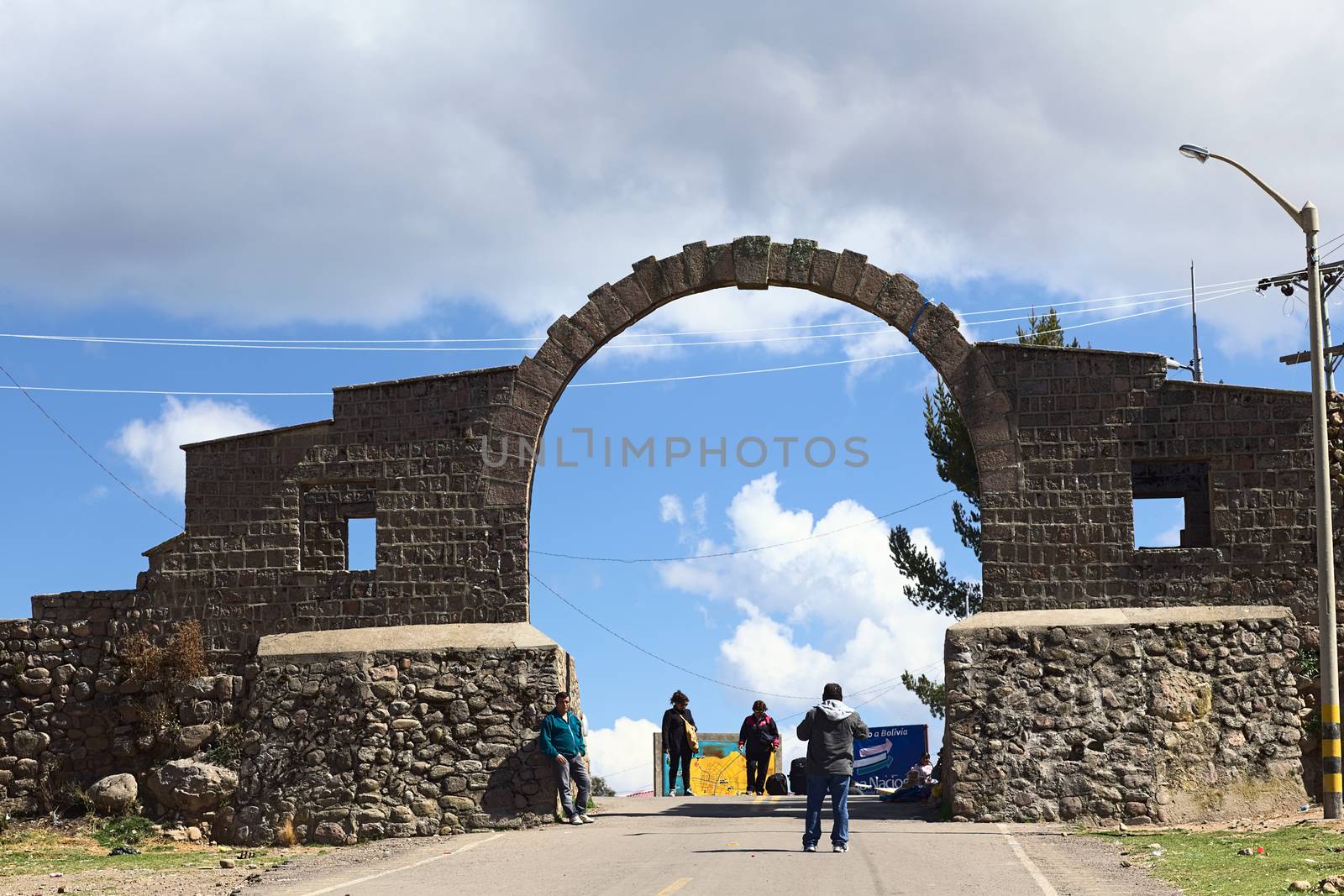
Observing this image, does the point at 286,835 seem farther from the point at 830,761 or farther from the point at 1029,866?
the point at 1029,866

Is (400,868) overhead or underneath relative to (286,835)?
overhead

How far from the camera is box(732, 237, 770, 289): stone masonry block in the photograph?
1867cm

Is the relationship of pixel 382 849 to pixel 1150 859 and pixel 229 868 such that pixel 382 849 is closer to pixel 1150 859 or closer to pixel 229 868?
pixel 229 868

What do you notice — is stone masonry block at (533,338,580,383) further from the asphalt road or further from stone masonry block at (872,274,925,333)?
the asphalt road

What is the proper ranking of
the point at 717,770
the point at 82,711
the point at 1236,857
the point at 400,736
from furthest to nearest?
the point at 717,770 → the point at 82,711 → the point at 400,736 → the point at 1236,857

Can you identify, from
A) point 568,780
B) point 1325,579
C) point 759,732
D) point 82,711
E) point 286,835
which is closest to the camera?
point 1325,579

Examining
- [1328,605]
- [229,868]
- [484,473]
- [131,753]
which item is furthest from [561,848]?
[1328,605]

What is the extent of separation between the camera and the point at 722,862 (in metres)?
13.0

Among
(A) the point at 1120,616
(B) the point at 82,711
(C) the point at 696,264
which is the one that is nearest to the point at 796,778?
(A) the point at 1120,616

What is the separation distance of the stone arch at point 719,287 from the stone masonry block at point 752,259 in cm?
1

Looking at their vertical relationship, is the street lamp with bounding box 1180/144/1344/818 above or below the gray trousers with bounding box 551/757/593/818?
above

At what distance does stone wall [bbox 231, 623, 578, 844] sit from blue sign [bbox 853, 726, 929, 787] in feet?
37.4

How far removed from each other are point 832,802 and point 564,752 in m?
4.39

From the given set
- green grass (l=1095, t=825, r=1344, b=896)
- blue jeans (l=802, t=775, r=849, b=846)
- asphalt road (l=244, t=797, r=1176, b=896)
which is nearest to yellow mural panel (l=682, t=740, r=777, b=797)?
asphalt road (l=244, t=797, r=1176, b=896)
